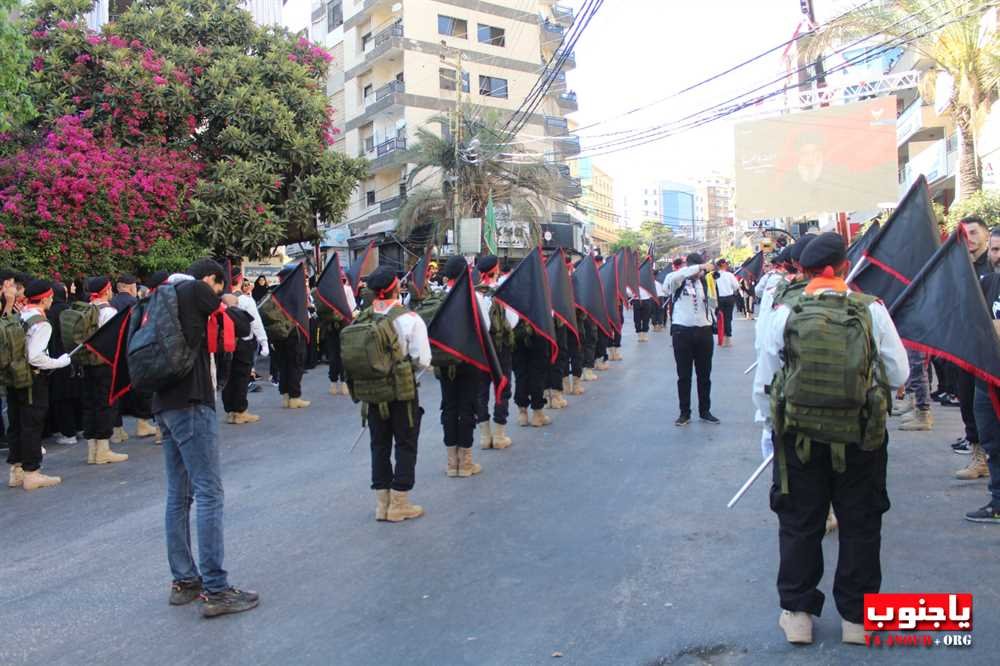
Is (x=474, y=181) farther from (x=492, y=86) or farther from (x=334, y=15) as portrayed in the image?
(x=334, y=15)

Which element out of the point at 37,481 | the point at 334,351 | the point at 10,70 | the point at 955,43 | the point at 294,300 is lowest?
the point at 37,481

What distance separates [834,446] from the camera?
372 cm

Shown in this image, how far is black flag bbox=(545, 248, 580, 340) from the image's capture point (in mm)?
10516

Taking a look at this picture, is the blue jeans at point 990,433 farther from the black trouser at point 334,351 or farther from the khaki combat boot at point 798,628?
the black trouser at point 334,351

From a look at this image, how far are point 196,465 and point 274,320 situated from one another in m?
7.65

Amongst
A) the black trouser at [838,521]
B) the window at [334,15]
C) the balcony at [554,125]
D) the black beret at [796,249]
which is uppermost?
the window at [334,15]

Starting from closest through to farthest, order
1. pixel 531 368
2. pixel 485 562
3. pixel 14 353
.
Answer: pixel 485 562 → pixel 14 353 → pixel 531 368

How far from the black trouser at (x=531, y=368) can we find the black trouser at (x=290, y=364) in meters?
3.96

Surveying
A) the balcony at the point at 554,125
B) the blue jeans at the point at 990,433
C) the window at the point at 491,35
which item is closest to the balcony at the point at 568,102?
the balcony at the point at 554,125

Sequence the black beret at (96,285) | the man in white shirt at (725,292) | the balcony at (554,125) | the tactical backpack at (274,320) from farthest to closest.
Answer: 1. the balcony at (554,125)
2. the man in white shirt at (725,292)
3. the tactical backpack at (274,320)
4. the black beret at (96,285)

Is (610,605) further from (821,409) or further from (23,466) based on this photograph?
(23,466)

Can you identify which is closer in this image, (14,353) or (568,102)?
(14,353)

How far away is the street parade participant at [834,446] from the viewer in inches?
145

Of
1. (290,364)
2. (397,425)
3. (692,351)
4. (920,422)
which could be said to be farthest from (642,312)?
(397,425)
